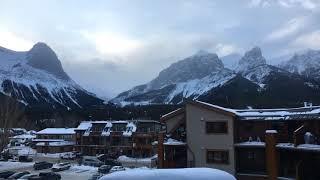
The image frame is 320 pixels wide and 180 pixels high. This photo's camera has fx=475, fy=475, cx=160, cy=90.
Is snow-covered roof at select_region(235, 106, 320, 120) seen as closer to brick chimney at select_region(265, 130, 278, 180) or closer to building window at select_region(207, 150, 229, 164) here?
brick chimney at select_region(265, 130, 278, 180)

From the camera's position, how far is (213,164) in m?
35.3

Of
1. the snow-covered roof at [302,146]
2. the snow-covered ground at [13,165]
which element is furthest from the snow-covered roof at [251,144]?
the snow-covered ground at [13,165]

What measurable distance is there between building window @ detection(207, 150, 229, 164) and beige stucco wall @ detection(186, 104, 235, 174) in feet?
0.77

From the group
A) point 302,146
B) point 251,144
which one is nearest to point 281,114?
point 251,144

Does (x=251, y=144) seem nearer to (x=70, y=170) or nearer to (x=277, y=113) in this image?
(x=277, y=113)

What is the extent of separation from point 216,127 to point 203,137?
130 cm

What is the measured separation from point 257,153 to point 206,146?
3.92 m

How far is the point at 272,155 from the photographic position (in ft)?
105

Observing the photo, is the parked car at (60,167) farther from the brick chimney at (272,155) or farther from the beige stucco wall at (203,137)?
the brick chimney at (272,155)

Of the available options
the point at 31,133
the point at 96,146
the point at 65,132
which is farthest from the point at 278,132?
the point at 31,133

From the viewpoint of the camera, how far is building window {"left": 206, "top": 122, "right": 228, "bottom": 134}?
35.1 metres

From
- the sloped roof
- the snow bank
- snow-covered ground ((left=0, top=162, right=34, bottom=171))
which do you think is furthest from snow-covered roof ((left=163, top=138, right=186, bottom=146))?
snow-covered ground ((left=0, top=162, right=34, bottom=171))

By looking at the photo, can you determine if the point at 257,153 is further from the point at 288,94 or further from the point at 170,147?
the point at 288,94

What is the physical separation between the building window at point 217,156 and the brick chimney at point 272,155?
3627 millimetres
